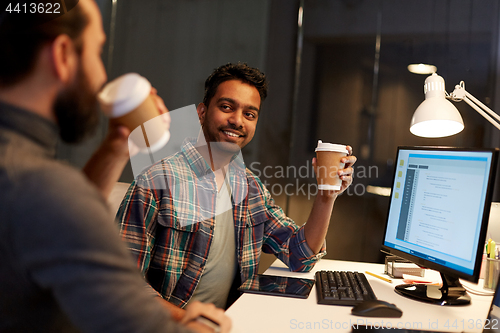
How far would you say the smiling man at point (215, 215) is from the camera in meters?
1.22

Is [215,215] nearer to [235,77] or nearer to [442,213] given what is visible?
[235,77]

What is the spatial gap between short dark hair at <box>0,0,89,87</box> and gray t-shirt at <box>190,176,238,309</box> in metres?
1.04

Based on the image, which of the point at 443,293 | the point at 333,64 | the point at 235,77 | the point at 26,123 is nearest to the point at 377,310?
the point at 443,293

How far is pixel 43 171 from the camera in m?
0.37

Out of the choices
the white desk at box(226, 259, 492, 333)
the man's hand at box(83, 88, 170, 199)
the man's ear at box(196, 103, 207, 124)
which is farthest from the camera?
the man's ear at box(196, 103, 207, 124)

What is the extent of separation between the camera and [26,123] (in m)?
0.39

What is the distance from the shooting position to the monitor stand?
1.03 metres

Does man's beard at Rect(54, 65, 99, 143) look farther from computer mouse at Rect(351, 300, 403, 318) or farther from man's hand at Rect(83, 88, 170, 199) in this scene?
computer mouse at Rect(351, 300, 403, 318)

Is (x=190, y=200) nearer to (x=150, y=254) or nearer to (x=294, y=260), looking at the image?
(x=150, y=254)

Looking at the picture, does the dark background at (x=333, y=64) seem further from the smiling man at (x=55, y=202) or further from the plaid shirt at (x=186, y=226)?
the smiling man at (x=55, y=202)

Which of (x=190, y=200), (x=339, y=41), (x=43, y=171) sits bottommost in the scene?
(x=190, y=200)

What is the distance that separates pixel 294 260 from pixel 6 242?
1.14 m

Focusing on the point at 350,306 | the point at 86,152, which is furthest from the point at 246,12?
the point at 86,152

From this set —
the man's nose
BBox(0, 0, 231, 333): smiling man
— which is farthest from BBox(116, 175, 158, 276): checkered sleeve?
BBox(0, 0, 231, 333): smiling man
